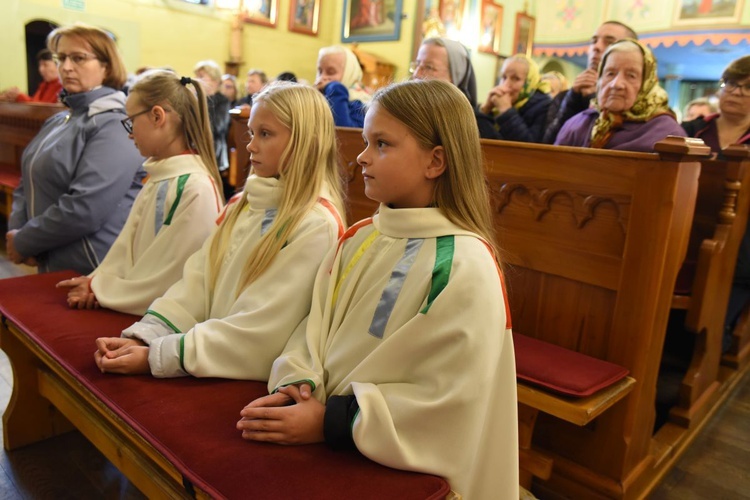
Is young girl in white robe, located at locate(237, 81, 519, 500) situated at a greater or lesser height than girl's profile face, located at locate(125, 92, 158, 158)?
lesser

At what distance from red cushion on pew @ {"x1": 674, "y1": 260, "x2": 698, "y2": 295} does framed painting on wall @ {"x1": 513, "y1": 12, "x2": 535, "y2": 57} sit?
27.8 feet

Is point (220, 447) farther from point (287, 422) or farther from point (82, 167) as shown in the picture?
point (82, 167)

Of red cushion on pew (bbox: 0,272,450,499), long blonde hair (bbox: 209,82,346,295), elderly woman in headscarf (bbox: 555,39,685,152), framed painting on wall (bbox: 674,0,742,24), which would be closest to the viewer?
red cushion on pew (bbox: 0,272,450,499)

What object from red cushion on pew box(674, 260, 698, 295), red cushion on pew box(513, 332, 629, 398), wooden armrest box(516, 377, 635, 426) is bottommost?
wooden armrest box(516, 377, 635, 426)

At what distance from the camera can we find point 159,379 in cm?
145

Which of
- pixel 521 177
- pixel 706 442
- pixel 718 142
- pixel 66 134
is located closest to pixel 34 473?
pixel 66 134

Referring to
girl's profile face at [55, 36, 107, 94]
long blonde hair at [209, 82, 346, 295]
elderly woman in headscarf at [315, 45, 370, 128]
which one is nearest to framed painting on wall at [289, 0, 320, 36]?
elderly woman in headscarf at [315, 45, 370, 128]

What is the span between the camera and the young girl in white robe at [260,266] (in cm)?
146

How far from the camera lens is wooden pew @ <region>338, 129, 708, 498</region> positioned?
1.73 metres

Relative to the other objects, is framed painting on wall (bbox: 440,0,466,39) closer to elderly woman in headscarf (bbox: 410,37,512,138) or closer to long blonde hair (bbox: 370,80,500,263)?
elderly woman in headscarf (bbox: 410,37,512,138)

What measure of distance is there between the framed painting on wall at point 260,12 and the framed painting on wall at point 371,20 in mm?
1191

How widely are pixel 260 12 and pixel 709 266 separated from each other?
8035 mm

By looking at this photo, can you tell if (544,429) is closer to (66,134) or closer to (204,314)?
(204,314)

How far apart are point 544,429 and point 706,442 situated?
987mm
